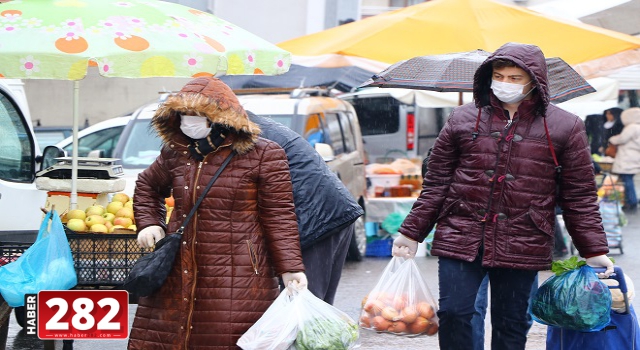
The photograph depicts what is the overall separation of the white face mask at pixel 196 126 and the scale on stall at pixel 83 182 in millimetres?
2010

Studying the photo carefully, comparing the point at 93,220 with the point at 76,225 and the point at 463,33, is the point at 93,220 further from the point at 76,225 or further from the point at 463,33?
the point at 463,33

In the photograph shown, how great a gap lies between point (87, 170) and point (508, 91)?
288 cm

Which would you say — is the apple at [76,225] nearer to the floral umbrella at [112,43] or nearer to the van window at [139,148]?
the floral umbrella at [112,43]

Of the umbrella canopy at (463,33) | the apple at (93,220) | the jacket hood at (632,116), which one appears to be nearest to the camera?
the apple at (93,220)

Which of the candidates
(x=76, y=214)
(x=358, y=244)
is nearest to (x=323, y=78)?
(x=358, y=244)

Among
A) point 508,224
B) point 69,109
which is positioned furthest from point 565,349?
point 69,109

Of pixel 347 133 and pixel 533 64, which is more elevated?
pixel 533 64

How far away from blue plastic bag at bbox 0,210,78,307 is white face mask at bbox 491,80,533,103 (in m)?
2.31

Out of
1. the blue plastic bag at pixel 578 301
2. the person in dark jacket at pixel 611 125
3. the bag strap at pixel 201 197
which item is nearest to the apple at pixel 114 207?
the bag strap at pixel 201 197

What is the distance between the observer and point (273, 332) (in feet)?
15.3

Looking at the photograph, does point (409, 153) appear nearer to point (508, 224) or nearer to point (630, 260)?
point (630, 260)

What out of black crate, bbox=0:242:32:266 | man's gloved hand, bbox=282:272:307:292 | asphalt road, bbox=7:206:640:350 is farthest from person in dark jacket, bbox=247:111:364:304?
black crate, bbox=0:242:32:266

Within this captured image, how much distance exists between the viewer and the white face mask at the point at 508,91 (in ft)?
16.9

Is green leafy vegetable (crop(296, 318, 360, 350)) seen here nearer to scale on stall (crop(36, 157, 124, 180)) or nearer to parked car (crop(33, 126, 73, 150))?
scale on stall (crop(36, 157, 124, 180))
